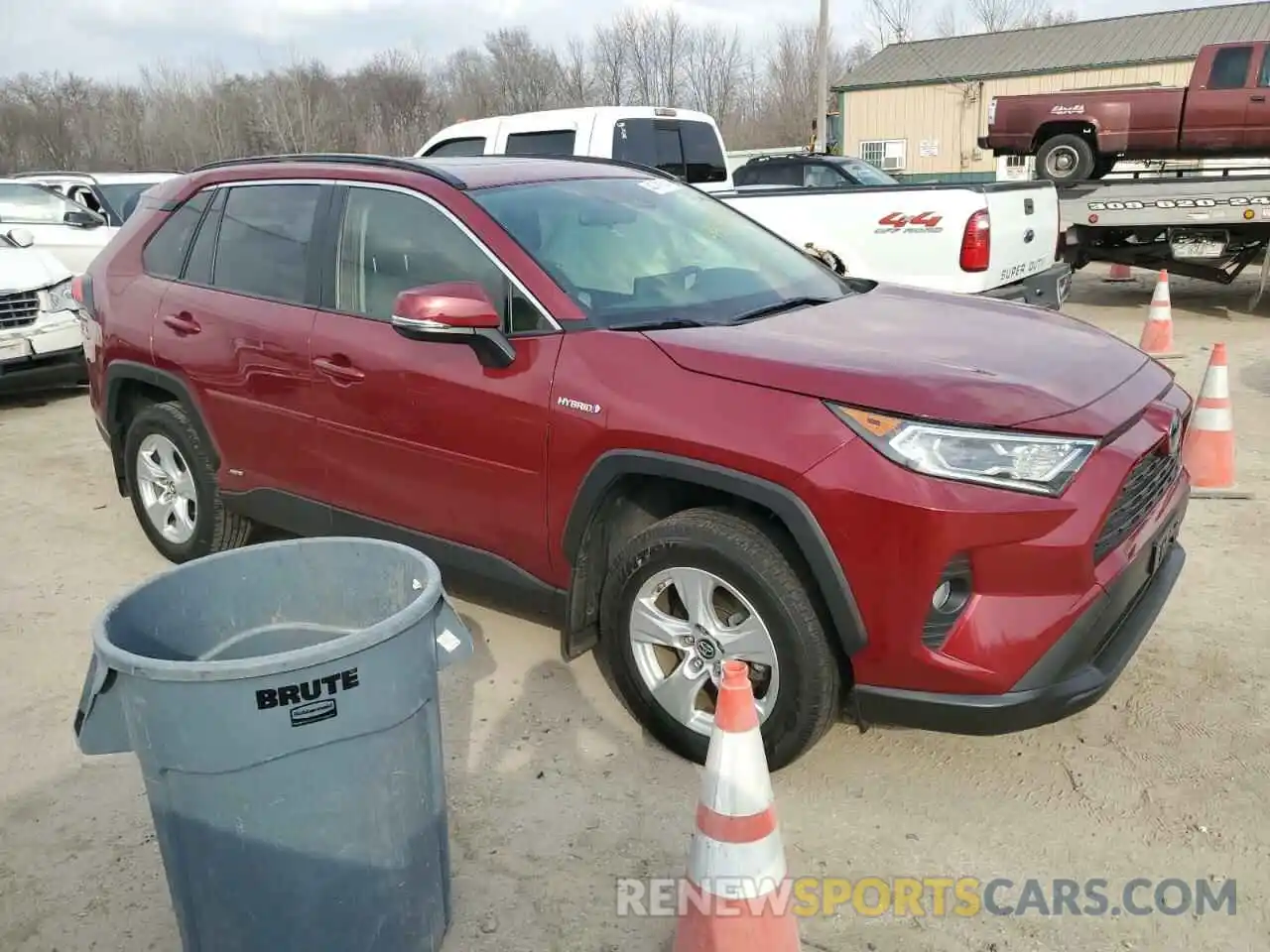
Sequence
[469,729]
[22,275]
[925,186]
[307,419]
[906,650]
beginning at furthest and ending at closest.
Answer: [22,275] → [925,186] → [307,419] → [469,729] → [906,650]

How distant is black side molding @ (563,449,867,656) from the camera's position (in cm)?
266

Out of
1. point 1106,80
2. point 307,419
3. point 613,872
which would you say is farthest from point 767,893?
point 1106,80

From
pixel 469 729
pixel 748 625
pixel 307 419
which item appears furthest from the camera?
pixel 307 419

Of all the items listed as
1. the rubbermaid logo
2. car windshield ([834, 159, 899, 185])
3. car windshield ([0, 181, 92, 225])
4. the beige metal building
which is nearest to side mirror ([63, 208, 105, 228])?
car windshield ([0, 181, 92, 225])

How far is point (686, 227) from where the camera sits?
157 inches

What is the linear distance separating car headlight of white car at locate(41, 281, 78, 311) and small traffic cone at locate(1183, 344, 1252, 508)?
8.31 metres

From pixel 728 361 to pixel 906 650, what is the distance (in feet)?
3.02

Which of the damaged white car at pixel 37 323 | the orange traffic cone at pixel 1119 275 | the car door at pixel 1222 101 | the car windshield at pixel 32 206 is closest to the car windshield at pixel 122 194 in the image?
the car windshield at pixel 32 206

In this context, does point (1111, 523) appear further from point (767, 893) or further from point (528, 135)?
point (528, 135)

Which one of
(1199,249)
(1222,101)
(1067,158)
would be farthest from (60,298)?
(1222,101)

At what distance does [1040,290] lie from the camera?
736 centimetres

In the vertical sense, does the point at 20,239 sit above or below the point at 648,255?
below

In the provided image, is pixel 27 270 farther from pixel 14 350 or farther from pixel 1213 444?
pixel 1213 444

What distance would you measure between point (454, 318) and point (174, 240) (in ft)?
7.13
